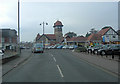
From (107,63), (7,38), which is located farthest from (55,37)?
(107,63)

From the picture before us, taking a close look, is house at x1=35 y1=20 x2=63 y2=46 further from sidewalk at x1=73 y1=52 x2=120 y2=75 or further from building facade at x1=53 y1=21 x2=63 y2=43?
sidewalk at x1=73 y1=52 x2=120 y2=75

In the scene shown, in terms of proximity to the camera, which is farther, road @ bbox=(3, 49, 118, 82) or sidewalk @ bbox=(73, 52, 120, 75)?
sidewalk @ bbox=(73, 52, 120, 75)

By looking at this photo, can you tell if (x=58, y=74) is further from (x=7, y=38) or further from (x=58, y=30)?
(x=58, y=30)

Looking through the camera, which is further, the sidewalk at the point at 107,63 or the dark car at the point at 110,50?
the dark car at the point at 110,50

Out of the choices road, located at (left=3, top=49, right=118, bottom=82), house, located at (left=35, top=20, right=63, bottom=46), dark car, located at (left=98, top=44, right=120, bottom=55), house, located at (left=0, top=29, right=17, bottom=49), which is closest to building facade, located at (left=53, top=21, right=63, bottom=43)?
house, located at (left=35, top=20, right=63, bottom=46)

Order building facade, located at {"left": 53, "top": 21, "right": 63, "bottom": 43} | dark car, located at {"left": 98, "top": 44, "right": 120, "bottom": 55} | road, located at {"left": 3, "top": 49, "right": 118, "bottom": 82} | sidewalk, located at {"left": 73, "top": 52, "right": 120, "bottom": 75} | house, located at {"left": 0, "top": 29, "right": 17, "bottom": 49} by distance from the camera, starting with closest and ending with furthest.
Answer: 1. road, located at {"left": 3, "top": 49, "right": 118, "bottom": 82}
2. sidewalk, located at {"left": 73, "top": 52, "right": 120, "bottom": 75}
3. dark car, located at {"left": 98, "top": 44, "right": 120, "bottom": 55}
4. house, located at {"left": 0, "top": 29, "right": 17, "bottom": 49}
5. building facade, located at {"left": 53, "top": 21, "right": 63, "bottom": 43}

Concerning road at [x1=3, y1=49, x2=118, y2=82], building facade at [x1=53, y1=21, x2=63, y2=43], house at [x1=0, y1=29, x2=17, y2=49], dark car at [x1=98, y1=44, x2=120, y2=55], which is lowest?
road at [x1=3, y1=49, x2=118, y2=82]

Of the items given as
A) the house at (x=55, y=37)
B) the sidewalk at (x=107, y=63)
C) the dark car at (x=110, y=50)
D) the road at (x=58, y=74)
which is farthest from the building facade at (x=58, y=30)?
the road at (x=58, y=74)

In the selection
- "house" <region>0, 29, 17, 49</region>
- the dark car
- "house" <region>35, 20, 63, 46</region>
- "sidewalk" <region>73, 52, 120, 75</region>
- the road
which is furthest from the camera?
"house" <region>35, 20, 63, 46</region>

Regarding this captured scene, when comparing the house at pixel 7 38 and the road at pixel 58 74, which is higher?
the house at pixel 7 38

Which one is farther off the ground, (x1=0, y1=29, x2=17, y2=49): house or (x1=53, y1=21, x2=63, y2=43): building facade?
(x1=53, y1=21, x2=63, y2=43): building facade

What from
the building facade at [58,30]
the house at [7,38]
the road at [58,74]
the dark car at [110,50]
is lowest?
the road at [58,74]

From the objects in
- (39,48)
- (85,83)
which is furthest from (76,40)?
(85,83)

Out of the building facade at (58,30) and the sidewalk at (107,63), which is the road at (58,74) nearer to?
the sidewalk at (107,63)
